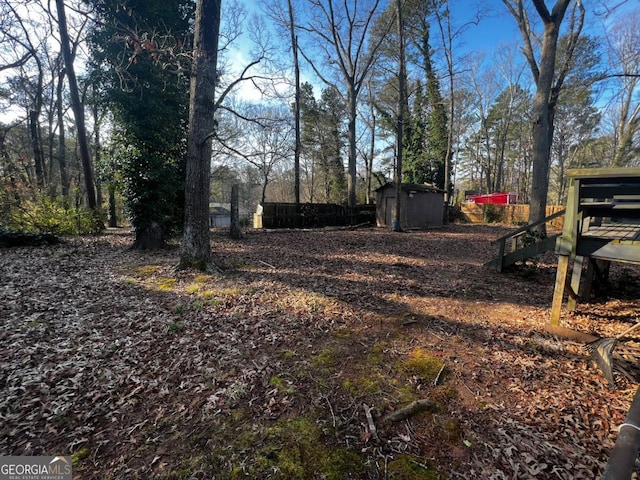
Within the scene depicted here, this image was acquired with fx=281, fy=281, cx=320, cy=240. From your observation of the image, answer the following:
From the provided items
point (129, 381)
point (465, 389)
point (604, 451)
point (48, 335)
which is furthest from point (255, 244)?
point (604, 451)

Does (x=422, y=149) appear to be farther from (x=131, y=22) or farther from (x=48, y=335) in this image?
(x=48, y=335)

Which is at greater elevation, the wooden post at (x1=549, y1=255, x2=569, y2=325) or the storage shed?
the storage shed

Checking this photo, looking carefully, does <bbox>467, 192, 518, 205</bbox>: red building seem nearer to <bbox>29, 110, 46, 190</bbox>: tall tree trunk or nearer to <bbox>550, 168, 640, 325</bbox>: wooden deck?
<bbox>550, 168, 640, 325</bbox>: wooden deck

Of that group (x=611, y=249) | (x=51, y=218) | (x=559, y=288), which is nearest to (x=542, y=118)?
(x=611, y=249)

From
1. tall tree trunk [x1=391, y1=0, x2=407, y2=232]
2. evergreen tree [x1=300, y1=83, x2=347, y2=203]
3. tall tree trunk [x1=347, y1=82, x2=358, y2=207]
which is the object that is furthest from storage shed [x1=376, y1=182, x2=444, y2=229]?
evergreen tree [x1=300, y1=83, x2=347, y2=203]

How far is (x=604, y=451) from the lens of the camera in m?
1.90

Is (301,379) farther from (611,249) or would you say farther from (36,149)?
(36,149)

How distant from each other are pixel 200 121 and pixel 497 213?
69.0ft

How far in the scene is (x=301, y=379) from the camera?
2654 mm

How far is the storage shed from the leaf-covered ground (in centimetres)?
1070

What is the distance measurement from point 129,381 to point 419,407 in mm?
2617

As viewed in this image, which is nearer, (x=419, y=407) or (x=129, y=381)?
(x=419, y=407)

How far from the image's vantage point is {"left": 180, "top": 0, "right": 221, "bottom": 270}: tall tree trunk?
5.28m

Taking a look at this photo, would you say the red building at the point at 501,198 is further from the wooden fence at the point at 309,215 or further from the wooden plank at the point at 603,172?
the wooden plank at the point at 603,172
